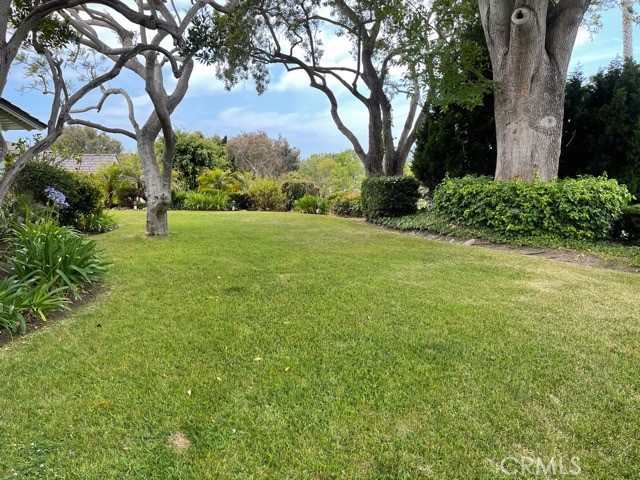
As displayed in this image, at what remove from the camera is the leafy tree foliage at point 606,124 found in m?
9.19

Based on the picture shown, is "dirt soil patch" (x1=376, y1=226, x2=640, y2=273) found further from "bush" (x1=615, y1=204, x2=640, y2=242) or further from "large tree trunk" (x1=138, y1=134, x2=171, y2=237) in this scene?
"large tree trunk" (x1=138, y1=134, x2=171, y2=237)

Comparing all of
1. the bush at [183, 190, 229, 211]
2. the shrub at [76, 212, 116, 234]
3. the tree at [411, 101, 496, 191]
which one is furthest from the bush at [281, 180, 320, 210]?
the shrub at [76, 212, 116, 234]

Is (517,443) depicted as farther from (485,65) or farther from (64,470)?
(485,65)

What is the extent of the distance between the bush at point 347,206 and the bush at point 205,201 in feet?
17.0

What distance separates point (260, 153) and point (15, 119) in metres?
26.0

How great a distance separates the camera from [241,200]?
717 inches

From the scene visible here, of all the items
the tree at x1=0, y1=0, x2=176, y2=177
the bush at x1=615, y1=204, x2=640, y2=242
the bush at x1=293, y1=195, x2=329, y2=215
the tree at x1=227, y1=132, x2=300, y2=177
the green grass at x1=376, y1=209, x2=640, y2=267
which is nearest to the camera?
the tree at x1=0, y1=0, x2=176, y2=177

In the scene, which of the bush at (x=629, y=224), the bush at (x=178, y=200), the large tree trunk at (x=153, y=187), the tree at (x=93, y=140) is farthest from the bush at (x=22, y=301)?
the tree at (x=93, y=140)

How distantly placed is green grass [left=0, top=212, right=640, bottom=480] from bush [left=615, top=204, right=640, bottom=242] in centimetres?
312

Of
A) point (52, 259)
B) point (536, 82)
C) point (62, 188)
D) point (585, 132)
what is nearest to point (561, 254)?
point (536, 82)

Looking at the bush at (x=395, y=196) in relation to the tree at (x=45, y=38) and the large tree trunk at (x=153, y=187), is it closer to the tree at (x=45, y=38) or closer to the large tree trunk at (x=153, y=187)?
the large tree trunk at (x=153, y=187)

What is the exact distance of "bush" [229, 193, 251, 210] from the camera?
18.1 m

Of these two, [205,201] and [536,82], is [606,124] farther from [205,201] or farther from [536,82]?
[205,201]

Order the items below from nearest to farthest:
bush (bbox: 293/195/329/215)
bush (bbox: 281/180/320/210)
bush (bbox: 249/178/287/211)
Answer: bush (bbox: 293/195/329/215)
bush (bbox: 249/178/287/211)
bush (bbox: 281/180/320/210)
